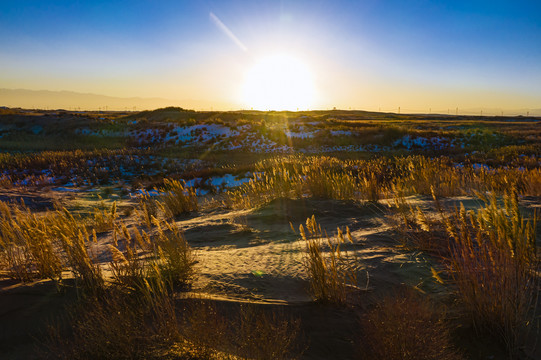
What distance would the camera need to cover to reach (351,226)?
5328 millimetres

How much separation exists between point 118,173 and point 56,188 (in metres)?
3.88

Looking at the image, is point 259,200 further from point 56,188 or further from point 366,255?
point 56,188

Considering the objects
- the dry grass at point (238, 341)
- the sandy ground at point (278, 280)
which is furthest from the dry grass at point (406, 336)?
the dry grass at point (238, 341)

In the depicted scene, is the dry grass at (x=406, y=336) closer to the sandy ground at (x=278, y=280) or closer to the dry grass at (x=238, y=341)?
the sandy ground at (x=278, y=280)

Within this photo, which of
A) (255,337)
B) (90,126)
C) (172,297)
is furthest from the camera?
(90,126)

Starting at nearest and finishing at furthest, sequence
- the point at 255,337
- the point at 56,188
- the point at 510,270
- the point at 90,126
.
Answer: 1. the point at 255,337
2. the point at 510,270
3. the point at 56,188
4. the point at 90,126

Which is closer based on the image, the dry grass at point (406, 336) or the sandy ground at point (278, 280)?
the dry grass at point (406, 336)

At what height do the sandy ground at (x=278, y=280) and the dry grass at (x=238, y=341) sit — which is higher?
the dry grass at (x=238, y=341)

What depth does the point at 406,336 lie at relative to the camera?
179cm

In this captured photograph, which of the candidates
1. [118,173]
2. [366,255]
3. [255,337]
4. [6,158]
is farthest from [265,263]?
[6,158]

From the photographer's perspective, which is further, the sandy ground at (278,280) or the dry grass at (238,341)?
the sandy ground at (278,280)

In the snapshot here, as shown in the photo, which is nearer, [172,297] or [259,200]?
[172,297]

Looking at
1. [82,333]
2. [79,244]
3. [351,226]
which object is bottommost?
[351,226]

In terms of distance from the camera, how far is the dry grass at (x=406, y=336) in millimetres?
1751
